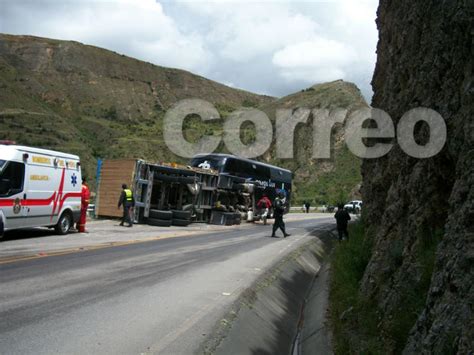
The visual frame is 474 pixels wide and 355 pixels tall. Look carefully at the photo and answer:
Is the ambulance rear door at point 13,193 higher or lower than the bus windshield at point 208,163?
lower

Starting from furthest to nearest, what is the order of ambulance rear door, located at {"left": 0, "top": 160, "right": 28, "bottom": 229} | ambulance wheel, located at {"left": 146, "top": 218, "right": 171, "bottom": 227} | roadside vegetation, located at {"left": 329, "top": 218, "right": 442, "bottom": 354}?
ambulance wheel, located at {"left": 146, "top": 218, "right": 171, "bottom": 227}, ambulance rear door, located at {"left": 0, "top": 160, "right": 28, "bottom": 229}, roadside vegetation, located at {"left": 329, "top": 218, "right": 442, "bottom": 354}

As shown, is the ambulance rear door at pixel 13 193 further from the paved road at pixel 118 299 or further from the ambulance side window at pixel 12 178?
the paved road at pixel 118 299

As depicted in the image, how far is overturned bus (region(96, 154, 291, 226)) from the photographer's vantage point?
74.8 feet

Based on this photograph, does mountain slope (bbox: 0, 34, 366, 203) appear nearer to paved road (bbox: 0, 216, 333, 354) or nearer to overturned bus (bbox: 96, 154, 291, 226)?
overturned bus (bbox: 96, 154, 291, 226)

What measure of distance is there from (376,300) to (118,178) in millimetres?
16881

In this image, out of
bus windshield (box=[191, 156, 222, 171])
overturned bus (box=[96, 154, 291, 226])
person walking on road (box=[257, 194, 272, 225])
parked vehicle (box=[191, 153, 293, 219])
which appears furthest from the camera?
person walking on road (box=[257, 194, 272, 225])

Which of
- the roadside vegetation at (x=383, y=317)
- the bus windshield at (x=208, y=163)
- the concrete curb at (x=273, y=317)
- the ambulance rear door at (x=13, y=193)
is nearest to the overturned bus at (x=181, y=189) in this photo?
the bus windshield at (x=208, y=163)

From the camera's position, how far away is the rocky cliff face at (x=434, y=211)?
15.0 feet

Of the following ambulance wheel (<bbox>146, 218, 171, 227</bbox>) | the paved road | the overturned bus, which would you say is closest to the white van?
the paved road

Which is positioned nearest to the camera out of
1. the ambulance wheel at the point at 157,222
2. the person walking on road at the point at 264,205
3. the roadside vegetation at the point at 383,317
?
the roadside vegetation at the point at 383,317

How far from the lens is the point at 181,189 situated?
25.0m

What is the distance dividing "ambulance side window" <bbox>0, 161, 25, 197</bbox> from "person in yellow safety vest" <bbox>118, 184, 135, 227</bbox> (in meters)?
6.81

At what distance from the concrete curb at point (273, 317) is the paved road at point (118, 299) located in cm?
24

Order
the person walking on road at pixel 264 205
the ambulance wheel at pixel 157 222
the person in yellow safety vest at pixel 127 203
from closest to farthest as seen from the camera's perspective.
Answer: the person in yellow safety vest at pixel 127 203 → the ambulance wheel at pixel 157 222 → the person walking on road at pixel 264 205
